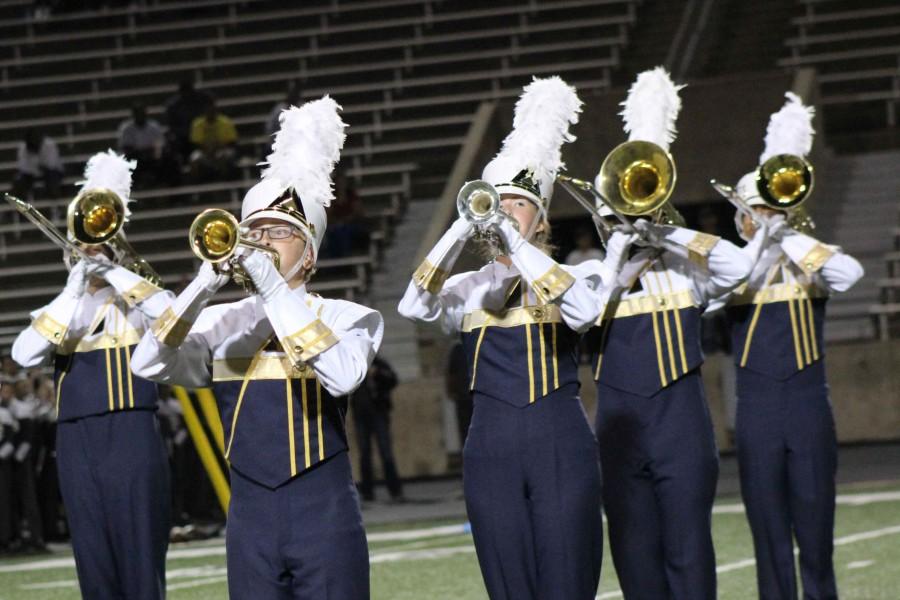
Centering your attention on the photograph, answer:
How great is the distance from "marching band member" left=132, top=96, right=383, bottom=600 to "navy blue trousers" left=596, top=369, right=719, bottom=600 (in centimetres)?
151

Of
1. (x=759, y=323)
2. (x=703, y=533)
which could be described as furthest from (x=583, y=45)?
(x=703, y=533)

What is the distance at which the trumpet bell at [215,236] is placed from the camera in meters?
4.07

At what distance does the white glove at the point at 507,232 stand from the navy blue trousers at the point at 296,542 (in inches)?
38.5

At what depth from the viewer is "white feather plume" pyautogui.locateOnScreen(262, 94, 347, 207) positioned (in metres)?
4.46

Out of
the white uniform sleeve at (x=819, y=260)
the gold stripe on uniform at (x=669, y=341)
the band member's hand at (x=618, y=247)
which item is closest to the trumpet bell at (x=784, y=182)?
the white uniform sleeve at (x=819, y=260)

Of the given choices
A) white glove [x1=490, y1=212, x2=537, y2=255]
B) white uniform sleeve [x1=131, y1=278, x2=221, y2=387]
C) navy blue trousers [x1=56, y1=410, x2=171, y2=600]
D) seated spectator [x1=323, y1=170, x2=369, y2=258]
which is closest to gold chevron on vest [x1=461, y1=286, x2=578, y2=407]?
white glove [x1=490, y1=212, x2=537, y2=255]

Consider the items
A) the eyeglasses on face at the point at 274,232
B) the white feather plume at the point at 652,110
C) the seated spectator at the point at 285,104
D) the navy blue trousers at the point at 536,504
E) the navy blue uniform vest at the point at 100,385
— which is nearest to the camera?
the eyeglasses on face at the point at 274,232

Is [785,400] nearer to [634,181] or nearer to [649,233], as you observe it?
[649,233]

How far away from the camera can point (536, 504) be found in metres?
4.88

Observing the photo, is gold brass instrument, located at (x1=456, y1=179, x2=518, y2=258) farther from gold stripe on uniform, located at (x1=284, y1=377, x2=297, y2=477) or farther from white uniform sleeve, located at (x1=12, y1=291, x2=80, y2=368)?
white uniform sleeve, located at (x1=12, y1=291, x2=80, y2=368)

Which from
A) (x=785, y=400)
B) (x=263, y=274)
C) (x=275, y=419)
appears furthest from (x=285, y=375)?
(x=785, y=400)

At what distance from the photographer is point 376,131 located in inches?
734

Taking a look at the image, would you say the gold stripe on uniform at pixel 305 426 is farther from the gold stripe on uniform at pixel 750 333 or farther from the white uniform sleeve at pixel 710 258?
the gold stripe on uniform at pixel 750 333

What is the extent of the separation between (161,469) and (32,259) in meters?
12.3
